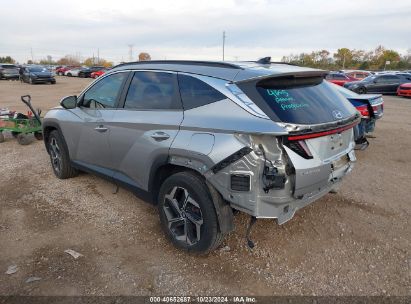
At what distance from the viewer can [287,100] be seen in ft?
8.90

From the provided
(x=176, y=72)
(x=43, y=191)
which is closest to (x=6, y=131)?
(x=43, y=191)

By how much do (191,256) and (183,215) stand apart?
42 centimetres

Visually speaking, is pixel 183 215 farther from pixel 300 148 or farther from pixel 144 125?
pixel 300 148

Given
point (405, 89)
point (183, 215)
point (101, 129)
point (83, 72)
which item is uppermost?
point (83, 72)

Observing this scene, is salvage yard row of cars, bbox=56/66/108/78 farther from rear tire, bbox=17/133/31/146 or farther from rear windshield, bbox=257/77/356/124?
rear windshield, bbox=257/77/356/124

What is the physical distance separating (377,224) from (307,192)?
1549mm

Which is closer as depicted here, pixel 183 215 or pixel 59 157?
pixel 183 215

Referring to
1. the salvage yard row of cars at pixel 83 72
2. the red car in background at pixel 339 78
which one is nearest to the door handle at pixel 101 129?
the red car in background at pixel 339 78

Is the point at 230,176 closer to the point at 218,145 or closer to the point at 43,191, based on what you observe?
the point at 218,145

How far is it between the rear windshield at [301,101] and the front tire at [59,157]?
11.1 feet

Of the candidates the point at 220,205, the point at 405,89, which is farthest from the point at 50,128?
the point at 405,89

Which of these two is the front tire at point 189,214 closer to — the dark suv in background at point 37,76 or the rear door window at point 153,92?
the rear door window at point 153,92

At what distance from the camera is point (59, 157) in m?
5.04

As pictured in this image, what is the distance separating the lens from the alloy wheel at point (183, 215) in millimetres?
3014
